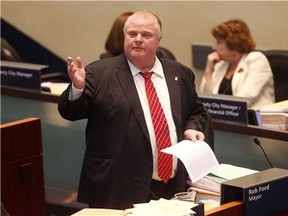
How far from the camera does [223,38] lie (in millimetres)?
6230

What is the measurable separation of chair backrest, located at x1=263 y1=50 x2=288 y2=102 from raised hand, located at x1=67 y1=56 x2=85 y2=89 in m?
2.75

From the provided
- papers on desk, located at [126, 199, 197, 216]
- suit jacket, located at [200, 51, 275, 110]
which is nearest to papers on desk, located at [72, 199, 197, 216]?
papers on desk, located at [126, 199, 197, 216]

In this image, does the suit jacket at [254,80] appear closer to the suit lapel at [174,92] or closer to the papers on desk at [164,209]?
the suit lapel at [174,92]

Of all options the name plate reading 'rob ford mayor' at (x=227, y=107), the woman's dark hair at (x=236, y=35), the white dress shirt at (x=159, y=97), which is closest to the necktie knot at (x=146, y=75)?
the white dress shirt at (x=159, y=97)

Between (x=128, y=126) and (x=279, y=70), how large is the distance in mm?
2550

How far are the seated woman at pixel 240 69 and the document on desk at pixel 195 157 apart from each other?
228 centimetres

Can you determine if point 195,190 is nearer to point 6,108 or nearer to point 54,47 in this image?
point 6,108

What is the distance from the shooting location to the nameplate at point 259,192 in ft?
10.8

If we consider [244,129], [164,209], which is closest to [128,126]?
[164,209]

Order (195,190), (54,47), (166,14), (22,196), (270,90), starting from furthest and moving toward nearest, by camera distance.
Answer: (54,47)
(166,14)
(270,90)
(22,196)
(195,190)

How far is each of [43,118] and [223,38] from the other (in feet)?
4.97

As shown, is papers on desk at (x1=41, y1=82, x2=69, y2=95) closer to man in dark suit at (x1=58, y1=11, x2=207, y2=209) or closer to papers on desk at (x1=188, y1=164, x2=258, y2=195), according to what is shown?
man in dark suit at (x1=58, y1=11, x2=207, y2=209)

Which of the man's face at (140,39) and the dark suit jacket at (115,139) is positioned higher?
the man's face at (140,39)

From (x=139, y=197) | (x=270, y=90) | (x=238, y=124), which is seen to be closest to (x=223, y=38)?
(x=270, y=90)
